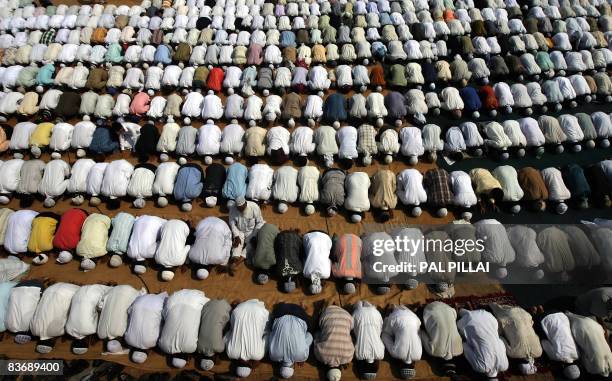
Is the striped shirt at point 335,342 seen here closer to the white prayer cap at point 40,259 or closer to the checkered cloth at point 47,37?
the white prayer cap at point 40,259

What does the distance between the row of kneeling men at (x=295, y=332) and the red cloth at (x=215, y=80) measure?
6.41 meters

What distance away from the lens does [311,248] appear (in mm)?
6539

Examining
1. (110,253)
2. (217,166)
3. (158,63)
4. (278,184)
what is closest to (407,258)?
(278,184)

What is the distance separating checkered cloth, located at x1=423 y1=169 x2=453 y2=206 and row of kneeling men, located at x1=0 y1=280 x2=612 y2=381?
228cm

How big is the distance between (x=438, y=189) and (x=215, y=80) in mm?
7142

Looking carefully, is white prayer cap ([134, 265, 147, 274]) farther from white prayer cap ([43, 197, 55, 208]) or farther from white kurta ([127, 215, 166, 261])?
white prayer cap ([43, 197, 55, 208])

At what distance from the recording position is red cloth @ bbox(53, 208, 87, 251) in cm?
694

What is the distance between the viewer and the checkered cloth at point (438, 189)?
7418mm

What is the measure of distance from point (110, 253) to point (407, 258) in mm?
6179

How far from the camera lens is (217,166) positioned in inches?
313

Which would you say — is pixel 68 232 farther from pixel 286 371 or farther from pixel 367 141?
pixel 367 141

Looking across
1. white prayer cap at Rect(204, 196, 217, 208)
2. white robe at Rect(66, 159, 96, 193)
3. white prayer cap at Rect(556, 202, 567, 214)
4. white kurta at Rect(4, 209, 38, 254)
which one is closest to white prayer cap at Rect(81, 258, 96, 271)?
white kurta at Rect(4, 209, 38, 254)

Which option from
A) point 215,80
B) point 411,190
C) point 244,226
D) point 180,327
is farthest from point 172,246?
point 215,80

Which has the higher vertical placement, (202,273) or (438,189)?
(438,189)
